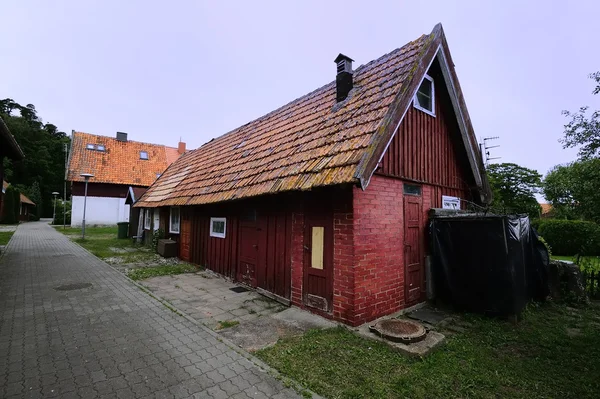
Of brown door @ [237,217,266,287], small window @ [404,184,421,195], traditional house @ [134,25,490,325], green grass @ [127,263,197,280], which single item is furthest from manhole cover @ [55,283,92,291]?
small window @ [404,184,421,195]

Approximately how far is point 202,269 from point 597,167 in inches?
781

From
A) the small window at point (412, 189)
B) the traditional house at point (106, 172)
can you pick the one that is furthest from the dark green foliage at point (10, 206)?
the small window at point (412, 189)

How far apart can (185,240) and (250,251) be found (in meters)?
5.21

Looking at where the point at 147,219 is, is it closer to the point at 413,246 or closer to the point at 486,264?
the point at 413,246

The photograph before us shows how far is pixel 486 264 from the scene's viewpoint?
590cm

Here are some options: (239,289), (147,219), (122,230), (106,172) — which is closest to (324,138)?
(239,289)

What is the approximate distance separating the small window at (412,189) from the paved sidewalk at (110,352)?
15.5 feet

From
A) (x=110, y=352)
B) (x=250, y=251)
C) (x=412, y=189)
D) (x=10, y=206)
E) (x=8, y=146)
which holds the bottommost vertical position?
(x=110, y=352)

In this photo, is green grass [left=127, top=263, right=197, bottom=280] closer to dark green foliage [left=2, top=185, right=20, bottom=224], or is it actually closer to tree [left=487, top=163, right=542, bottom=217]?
tree [left=487, top=163, right=542, bottom=217]

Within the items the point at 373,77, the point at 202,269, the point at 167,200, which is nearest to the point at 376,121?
the point at 373,77

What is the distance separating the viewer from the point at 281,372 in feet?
12.2

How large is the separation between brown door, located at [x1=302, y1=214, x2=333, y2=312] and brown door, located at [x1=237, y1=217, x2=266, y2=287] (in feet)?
5.63

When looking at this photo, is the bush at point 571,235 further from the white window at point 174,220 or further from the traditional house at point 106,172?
the traditional house at point 106,172

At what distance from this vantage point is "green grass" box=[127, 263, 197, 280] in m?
9.16
